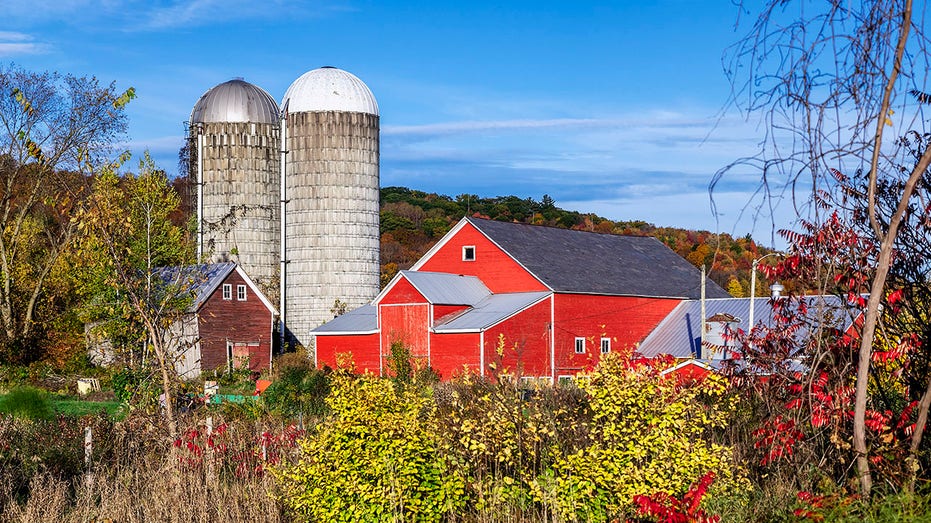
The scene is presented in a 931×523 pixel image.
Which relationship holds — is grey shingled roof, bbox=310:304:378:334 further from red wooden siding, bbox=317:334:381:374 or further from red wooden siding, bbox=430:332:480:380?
red wooden siding, bbox=430:332:480:380

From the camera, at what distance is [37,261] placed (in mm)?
45750

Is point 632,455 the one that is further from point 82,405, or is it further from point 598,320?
point 598,320

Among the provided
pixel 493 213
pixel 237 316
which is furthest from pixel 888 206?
pixel 493 213

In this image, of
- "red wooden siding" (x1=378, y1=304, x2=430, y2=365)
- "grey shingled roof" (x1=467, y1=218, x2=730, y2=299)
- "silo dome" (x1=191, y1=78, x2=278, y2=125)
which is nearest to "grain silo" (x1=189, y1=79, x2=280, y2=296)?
"silo dome" (x1=191, y1=78, x2=278, y2=125)

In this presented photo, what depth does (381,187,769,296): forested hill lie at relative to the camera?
2736 inches

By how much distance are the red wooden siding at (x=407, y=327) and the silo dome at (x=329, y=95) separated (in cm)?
1230

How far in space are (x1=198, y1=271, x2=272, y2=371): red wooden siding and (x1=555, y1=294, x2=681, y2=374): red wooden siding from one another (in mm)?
12531

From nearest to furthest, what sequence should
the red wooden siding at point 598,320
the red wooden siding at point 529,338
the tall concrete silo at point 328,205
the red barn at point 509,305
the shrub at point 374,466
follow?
1. the shrub at point 374,466
2. the red wooden siding at point 529,338
3. the red barn at point 509,305
4. the red wooden siding at point 598,320
5. the tall concrete silo at point 328,205

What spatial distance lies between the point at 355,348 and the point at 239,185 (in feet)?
38.3

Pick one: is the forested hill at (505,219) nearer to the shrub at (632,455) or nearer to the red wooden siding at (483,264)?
the red wooden siding at (483,264)

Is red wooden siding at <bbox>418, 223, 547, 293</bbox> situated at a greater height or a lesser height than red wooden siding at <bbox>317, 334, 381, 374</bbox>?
greater

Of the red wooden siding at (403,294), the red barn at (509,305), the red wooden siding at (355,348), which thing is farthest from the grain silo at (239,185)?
the red wooden siding at (403,294)

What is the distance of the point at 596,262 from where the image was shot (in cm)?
4628

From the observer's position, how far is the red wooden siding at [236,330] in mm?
41562
